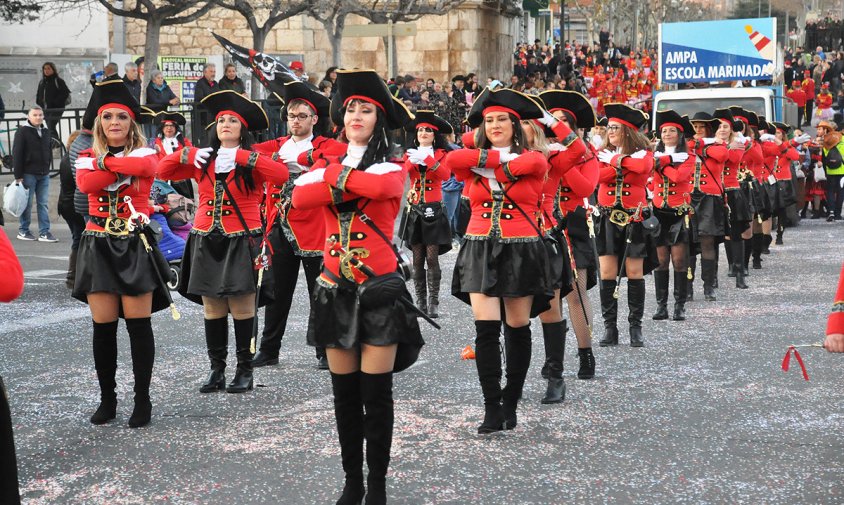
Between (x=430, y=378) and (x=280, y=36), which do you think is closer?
(x=430, y=378)

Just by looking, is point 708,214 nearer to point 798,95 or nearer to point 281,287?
point 281,287

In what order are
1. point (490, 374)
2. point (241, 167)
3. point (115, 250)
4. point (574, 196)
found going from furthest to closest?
point (574, 196) → point (241, 167) → point (115, 250) → point (490, 374)

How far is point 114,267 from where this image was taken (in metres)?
7.26

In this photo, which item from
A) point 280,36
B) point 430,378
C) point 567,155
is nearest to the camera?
point 567,155

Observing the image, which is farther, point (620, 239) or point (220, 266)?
point (620, 239)

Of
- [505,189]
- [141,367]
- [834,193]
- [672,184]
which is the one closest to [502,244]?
[505,189]

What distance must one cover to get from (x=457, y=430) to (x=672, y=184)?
5.25 m

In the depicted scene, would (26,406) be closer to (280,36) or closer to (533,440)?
(533,440)

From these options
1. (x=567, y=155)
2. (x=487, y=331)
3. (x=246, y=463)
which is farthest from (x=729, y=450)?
(x=246, y=463)

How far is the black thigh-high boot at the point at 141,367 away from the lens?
7.31 meters

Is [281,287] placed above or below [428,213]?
below

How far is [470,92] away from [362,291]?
24.1 m

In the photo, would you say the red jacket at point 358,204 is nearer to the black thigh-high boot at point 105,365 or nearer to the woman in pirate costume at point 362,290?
the woman in pirate costume at point 362,290

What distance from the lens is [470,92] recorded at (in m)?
29.2
